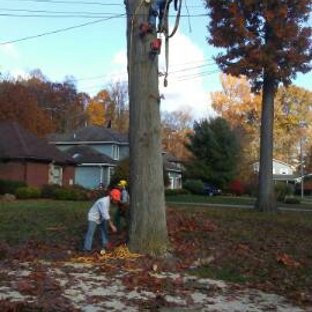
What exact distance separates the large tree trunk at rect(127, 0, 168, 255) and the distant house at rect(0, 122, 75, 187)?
1125 inches

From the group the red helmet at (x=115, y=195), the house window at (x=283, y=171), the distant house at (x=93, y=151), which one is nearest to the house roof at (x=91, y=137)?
the distant house at (x=93, y=151)

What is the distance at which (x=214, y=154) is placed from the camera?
189 feet

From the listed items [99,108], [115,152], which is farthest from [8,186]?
[99,108]

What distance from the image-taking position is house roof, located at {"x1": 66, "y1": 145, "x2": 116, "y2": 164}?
55719 millimetres

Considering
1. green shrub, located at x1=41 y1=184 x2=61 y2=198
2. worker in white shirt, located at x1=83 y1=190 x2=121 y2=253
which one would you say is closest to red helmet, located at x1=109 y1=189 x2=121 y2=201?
worker in white shirt, located at x1=83 y1=190 x2=121 y2=253

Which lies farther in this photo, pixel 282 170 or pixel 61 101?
pixel 282 170

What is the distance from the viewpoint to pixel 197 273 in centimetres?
1168

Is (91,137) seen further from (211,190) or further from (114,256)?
(114,256)

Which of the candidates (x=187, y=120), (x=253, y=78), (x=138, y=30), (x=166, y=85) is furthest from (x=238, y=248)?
(x=187, y=120)

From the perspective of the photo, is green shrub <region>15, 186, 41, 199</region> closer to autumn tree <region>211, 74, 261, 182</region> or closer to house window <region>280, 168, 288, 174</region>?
autumn tree <region>211, 74, 261, 182</region>

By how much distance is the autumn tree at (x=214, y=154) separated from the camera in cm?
5809

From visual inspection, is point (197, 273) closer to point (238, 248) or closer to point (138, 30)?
point (238, 248)

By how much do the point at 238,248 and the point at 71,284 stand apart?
5197 mm

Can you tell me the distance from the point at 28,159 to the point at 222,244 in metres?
28.3
